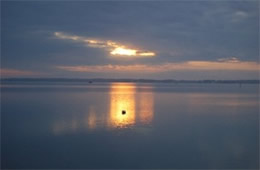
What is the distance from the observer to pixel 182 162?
995 centimetres

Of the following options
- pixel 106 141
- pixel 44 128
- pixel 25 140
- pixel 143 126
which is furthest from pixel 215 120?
pixel 25 140

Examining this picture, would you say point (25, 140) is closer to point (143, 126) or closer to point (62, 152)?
point (62, 152)

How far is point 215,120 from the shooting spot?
18.4m

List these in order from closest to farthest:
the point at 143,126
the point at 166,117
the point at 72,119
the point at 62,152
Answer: the point at 62,152 < the point at 143,126 < the point at 72,119 < the point at 166,117

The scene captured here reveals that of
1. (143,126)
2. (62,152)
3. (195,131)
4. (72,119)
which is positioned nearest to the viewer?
(62,152)

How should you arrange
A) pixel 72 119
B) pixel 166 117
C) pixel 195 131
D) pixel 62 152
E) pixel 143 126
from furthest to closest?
pixel 166 117 < pixel 72 119 < pixel 143 126 < pixel 195 131 < pixel 62 152

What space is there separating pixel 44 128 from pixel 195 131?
807 cm

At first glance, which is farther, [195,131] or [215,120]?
[215,120]

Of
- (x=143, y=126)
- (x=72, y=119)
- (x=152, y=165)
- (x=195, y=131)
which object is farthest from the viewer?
(x=72, y=119)

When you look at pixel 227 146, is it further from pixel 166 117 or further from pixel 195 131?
pixel 166 117

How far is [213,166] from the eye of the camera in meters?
9.64

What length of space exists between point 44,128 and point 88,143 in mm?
3983

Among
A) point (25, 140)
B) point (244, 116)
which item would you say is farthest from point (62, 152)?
point (244, 116)

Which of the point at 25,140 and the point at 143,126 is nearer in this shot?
the point at 25,140
